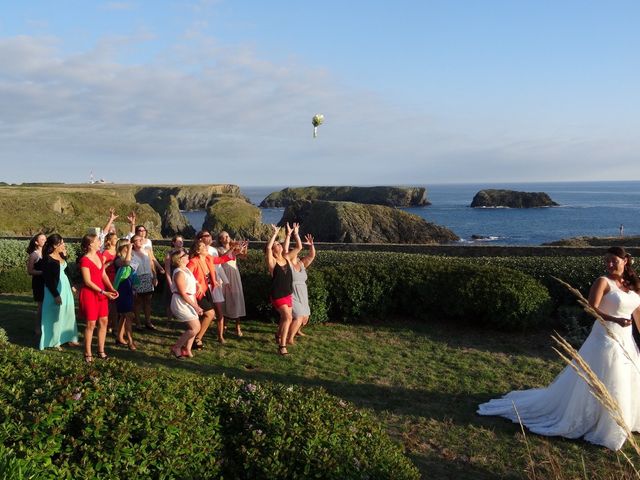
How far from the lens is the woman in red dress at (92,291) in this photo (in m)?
7.30

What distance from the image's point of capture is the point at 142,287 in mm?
9039

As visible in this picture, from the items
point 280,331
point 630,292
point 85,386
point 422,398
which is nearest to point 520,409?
point 422,398

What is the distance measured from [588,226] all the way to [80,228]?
2941 inches

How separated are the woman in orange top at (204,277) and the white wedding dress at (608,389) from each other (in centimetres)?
485

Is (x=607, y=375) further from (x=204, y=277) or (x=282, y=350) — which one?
(x=204, y=277)

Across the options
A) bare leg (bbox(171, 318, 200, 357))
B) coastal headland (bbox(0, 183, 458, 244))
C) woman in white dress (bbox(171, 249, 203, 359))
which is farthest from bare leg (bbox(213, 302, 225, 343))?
coastal headland (bbox(0, 183, 458, 244))

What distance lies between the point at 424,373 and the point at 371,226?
5131cm

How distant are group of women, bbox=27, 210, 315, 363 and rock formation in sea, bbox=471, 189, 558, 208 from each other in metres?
123

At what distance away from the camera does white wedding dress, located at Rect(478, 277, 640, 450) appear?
550 centimetres

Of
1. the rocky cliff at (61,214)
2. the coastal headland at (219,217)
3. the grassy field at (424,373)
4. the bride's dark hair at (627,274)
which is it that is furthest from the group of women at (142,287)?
the coastal headland at (219,217)

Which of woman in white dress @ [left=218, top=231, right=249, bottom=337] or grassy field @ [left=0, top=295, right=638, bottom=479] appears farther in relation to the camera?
woman in white dress @ [left=218, top=231, right=249, bottom=337]

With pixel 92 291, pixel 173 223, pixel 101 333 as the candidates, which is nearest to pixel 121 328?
pixel 101 333

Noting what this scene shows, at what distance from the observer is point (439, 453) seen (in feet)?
17.1

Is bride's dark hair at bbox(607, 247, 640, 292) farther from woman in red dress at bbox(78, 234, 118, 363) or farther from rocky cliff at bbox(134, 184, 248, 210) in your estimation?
rocky cliff at bbox(134, 184, 248, 210)
